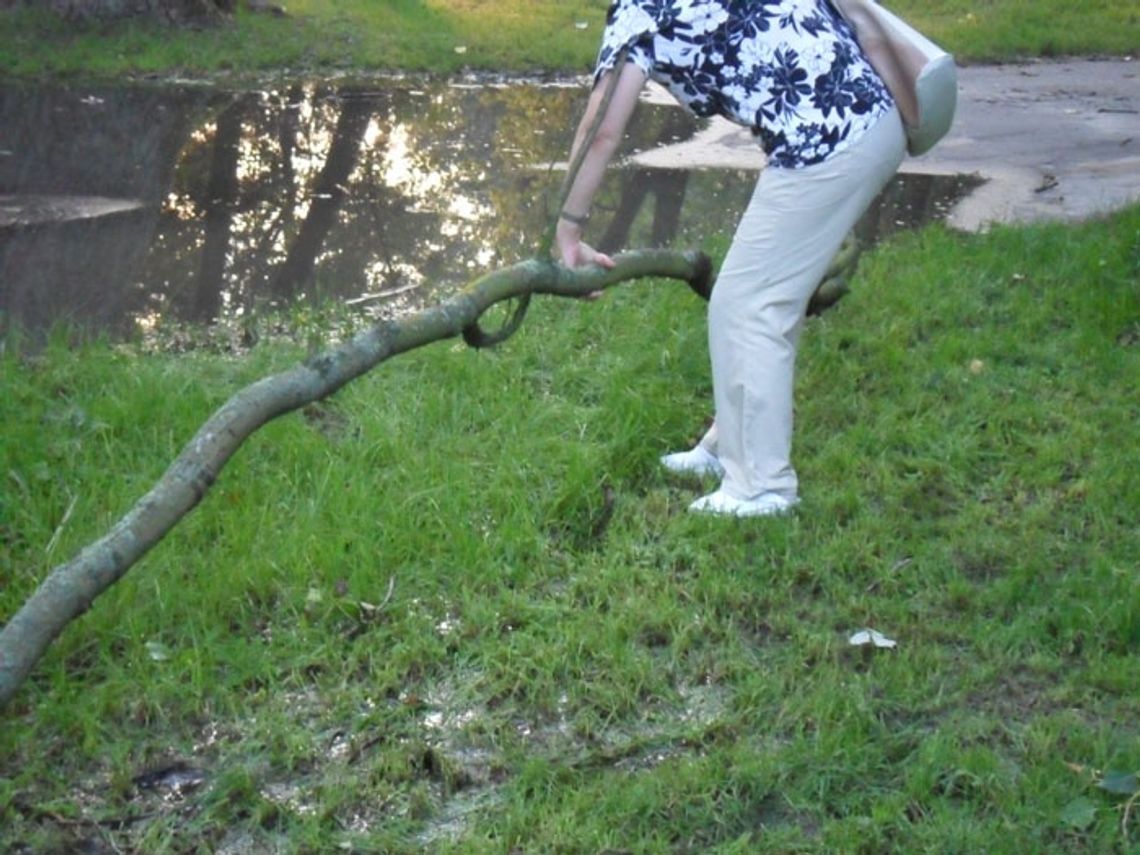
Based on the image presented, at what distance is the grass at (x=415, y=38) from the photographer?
1243 cm

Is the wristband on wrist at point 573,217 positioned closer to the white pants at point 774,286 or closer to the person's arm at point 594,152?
the person's arm at point 594,152

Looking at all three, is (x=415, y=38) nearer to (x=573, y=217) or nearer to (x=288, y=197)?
(x=288, y=197)

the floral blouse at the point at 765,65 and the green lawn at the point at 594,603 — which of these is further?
the floral blouse at the point at 765,65

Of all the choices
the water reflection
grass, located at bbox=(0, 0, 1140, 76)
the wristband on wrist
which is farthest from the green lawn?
grass, located at bbox=(0, 0, 1140, 76)

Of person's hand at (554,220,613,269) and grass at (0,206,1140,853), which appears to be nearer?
grass at (0,206,1140,853)

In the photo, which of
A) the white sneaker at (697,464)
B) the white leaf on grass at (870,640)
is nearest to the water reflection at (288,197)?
the white sneaker at (697,464)

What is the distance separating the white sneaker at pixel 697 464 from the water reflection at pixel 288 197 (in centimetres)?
147

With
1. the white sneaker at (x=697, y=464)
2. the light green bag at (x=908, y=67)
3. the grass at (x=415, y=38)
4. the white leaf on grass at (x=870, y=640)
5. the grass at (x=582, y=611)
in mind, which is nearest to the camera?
the grass at (x=582, y=611)

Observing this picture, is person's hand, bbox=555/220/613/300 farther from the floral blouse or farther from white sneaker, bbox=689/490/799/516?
white sneaker, bbox=689/490/799/516

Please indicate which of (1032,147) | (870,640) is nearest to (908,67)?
(870,640)

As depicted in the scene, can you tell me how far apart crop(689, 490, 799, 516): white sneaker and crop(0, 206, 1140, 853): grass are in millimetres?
77

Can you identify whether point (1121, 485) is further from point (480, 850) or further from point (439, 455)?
point (480, 850)

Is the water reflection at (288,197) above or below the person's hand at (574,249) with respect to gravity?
below

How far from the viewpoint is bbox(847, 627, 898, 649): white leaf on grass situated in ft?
13.7
